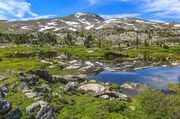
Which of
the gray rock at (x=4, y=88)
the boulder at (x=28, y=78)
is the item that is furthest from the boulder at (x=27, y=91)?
the boulder at (x=28, y=78)

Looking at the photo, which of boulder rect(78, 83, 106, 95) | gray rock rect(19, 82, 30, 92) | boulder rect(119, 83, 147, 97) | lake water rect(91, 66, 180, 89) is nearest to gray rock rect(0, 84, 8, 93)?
gray rock rect(19, 82, 30, 92)

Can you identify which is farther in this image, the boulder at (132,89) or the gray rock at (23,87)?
the boulder at (132,89)

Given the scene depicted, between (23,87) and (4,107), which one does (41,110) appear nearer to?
(4,107)

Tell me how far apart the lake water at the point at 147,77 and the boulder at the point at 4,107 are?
5906cm

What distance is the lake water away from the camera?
117m

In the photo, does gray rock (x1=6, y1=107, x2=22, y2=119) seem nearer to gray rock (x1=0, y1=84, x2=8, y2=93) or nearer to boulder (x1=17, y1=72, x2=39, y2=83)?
gray rock (x1=0, y1=84, x2=8, y2=93)

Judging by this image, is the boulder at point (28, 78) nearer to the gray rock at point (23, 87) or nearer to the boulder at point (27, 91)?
the gray rock at point (23, 87)

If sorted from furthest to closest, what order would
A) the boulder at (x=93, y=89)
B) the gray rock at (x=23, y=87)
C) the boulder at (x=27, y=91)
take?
the boulder at (x=93, y=89) → the gray rock at (x=23, y=87) → the boulder at (x=27, y=91)

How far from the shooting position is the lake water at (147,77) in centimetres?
11731

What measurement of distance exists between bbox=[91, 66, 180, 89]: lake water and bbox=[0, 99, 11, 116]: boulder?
5906 centimetres

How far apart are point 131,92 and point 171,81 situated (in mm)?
30434

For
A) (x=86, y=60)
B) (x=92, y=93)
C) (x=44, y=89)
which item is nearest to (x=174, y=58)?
(x=86, y=60)

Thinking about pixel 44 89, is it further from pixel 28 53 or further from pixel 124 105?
pixel 28 53

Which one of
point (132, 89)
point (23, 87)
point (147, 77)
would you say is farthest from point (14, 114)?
point (147, 77)
